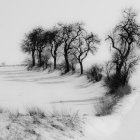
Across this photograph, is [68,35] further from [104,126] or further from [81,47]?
[104,126]

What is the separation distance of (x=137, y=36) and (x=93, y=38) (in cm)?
1317

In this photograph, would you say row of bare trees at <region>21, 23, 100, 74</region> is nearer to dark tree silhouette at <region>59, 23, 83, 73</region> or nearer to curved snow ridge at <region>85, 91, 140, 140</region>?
dark tree silhouette at <region>59, 23, 83, 73</region>

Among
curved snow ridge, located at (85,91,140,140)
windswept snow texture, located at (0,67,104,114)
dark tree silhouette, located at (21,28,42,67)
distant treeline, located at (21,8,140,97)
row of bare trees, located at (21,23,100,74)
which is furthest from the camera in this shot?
dark tree silhouette, located at (21,28,42,67)

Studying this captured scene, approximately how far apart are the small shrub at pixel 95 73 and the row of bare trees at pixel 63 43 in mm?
7633

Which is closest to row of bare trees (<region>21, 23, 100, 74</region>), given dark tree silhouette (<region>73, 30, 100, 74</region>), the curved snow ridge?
dark tree silhouette (<region>73, 30, 100, 74</region>)

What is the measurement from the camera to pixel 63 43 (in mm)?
52250

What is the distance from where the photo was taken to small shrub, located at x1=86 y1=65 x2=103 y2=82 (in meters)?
30.8

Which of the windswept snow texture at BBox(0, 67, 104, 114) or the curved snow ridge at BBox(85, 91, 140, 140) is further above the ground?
the curved snow ridge at BBox(85, 91, 140, 140)

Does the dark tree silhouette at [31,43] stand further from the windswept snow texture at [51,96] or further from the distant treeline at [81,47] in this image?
the windswept snow texture at [51,96]

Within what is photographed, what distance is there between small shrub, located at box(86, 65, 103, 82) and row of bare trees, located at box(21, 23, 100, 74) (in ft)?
25.0

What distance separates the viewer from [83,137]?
6914 mm

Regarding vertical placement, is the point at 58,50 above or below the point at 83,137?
above

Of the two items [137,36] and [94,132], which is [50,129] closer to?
[94,132]

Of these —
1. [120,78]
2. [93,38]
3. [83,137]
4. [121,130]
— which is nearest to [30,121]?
[83,137]
